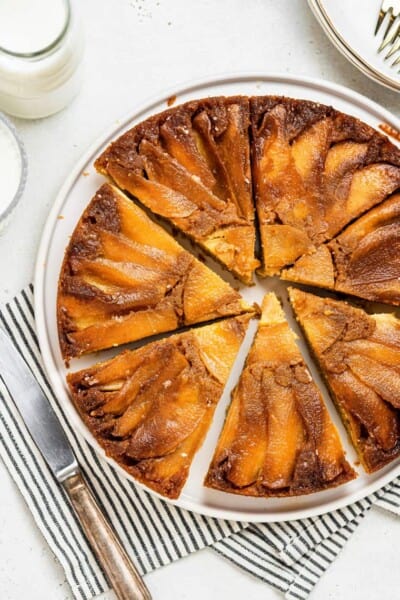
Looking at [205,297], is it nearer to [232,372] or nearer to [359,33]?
[232,372]

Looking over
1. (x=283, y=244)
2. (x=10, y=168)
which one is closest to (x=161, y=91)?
(x=10, y=168)

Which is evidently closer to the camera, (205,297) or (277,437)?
(277,437)

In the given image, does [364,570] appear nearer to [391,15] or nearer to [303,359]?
[303,359]

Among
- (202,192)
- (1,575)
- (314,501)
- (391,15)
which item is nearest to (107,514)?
(1,575)

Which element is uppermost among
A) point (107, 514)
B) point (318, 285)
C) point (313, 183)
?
point (313, 183)

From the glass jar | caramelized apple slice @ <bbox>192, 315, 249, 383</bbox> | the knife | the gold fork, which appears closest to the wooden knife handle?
the knife
